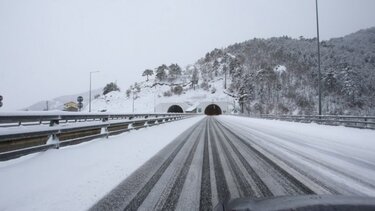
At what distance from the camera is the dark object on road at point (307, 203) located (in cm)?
186

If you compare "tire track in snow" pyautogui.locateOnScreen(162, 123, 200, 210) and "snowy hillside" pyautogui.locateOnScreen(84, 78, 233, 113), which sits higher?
"snowy hillside" pyautogui.locateOnScreen(84, 78, 233, 113)

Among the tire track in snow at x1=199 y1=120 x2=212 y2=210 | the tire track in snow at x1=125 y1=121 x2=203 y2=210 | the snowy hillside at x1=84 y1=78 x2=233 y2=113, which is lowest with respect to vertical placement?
the tire track in snow at x1=125 y1=121 x2=203 y2=210

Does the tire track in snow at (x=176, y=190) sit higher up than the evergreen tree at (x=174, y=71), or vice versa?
the evergreen tree at (x=174, y=71)

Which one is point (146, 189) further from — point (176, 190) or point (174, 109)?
point (174, 109)

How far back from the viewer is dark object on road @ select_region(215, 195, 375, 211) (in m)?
1.86

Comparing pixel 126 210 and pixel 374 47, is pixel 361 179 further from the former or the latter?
pixel 374 47

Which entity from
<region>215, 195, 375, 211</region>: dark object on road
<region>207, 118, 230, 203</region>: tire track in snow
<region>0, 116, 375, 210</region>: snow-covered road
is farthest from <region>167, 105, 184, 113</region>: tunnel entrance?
<region>215, 195, 375, 211</region>: dark object on road

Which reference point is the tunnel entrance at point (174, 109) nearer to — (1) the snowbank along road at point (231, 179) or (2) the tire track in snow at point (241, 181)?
(1) the snowbank along road at point (231, 179)

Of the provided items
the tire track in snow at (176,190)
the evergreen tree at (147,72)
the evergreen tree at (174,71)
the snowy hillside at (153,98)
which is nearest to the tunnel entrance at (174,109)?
the snowy hillside at (153,98)

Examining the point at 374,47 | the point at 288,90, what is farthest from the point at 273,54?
the point at 374,47

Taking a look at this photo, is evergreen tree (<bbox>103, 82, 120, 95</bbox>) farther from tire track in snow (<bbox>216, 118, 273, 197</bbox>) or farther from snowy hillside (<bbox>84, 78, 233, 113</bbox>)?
tire track in snow (<bbox>216, 118, 273, 197</bbox>)

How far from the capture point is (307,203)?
193 cm

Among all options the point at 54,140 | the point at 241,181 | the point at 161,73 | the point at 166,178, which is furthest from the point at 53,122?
the point at 161,73

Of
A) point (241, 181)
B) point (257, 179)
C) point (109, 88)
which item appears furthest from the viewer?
point (109, 88)
